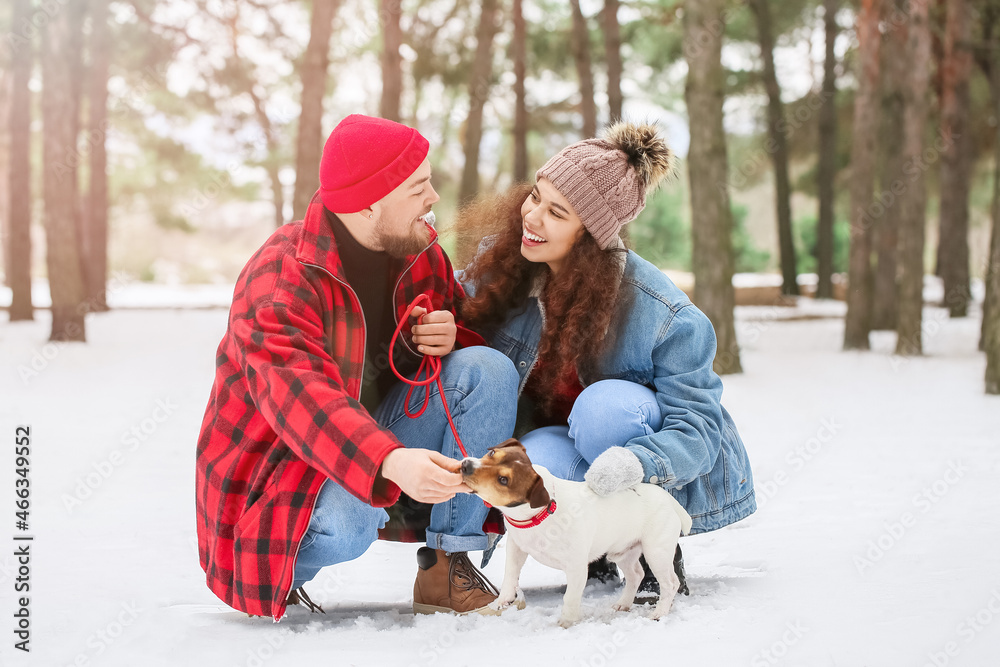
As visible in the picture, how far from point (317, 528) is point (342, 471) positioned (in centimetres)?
26

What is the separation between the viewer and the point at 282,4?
15484 mm

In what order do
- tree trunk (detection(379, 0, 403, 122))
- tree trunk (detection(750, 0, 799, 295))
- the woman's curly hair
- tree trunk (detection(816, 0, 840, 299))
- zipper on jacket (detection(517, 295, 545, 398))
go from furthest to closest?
tree trunk (detection(750, 0, 799, 295))
tree trunk (detection(816, 0, 840, 299))
tree trunk (detection(379, 0, 403, 122))
zipper on jacket (detection(517, 295, 545, 398))
the woman's curly hair

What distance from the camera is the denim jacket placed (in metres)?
2.30

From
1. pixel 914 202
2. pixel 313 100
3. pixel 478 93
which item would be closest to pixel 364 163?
pixel 313 100

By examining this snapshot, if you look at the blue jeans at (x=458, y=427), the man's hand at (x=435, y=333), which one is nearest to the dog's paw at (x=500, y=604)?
the blue jeans at (x=458, y=427)

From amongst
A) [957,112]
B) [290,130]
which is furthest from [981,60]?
[290,130]

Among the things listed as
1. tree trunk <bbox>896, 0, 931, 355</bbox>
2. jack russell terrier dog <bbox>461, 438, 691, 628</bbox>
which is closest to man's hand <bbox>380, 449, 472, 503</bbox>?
jack russell terrier dog <bbox>461, 438, 691, 628</bbox>

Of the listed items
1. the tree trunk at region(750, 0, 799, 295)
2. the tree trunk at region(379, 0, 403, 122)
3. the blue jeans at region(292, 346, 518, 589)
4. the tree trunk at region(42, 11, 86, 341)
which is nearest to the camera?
the blue jeans at region(292, 346, 518, 589)

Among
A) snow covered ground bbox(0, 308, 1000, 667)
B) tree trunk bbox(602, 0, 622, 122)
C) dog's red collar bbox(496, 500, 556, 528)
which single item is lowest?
snow covered ground bbox(0, 308, 1000, 667)

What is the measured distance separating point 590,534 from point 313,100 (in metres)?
7.33

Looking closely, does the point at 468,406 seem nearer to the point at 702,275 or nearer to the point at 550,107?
the point at 702,275

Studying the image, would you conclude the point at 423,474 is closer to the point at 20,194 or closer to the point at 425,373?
the point at 425,373

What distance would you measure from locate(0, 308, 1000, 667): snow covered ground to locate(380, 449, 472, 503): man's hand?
1.42 feet

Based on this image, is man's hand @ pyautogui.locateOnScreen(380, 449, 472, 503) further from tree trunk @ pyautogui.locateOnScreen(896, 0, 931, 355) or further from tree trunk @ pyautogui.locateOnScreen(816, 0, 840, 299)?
tree trunk @ pyautogui.locateOnScreen(816, 0, 840, 299)
